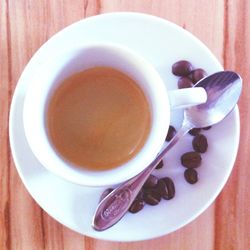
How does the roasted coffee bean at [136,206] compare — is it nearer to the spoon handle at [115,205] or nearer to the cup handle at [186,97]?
the spoon handle at [115,205]

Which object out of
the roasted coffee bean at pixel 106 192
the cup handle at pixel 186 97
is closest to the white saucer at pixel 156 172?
the roasted coffee bean at pixel 106 192

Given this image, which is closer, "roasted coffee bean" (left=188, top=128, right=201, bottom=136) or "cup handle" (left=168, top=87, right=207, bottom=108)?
"cup handle" (left=168, top=87, right=207, bottom=108)

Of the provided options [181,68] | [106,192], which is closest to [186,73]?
[181,68]

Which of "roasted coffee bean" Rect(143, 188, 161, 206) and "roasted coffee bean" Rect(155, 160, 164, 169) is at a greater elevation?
"roasted coffee bean" Rect(155, 160, 164, 169)

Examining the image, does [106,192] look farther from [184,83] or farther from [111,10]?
[111,10]

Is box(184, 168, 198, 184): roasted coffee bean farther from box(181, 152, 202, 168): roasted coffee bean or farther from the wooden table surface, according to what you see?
the wooden table surface

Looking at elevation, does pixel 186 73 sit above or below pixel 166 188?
above

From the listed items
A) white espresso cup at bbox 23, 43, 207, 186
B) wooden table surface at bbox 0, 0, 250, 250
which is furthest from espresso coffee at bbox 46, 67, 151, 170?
wooden table surface at bbox 0, 0, 250, 250
